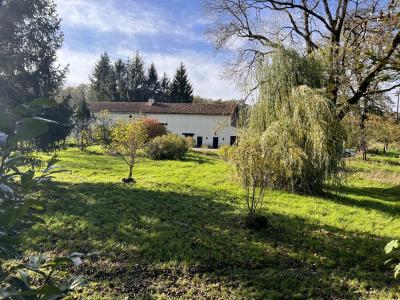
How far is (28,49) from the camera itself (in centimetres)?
1202

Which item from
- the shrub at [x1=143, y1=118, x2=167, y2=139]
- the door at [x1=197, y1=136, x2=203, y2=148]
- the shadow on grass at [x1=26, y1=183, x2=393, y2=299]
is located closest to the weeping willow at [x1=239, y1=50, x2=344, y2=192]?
the shadow on grass at [x1=26, y1=183, x2=393, y2=299]

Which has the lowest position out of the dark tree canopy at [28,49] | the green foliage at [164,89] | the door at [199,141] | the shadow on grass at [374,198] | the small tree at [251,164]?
the shadow on grass at [374,198]

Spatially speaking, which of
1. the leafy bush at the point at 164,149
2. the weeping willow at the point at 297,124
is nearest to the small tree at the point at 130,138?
the weeping willow at the point at 297,124

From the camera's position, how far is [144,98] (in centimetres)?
5800

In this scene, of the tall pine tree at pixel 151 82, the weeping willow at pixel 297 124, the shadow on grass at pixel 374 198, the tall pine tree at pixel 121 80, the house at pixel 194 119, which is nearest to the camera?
the shadow on grass at pixel 374 198

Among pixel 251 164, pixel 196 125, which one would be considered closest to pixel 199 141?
pixel 196 125

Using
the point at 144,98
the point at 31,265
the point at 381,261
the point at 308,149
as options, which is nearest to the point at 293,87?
the point at 308,149

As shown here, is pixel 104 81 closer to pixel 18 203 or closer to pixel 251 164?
pixel 251 164

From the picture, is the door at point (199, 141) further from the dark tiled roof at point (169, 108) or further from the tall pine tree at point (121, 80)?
the tall pine tree at point (121, 80)

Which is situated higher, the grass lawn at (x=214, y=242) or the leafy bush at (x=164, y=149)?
the leafy bush at (x=164, y=149)

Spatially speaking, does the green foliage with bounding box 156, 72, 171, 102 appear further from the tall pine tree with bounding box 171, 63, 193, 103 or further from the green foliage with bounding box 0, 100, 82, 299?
the green foliage with bounding box 0, 100, 82, 299

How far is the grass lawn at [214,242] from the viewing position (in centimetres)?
539

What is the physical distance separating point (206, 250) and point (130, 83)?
53799 mm

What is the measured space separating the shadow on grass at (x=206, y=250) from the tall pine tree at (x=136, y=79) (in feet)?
162
